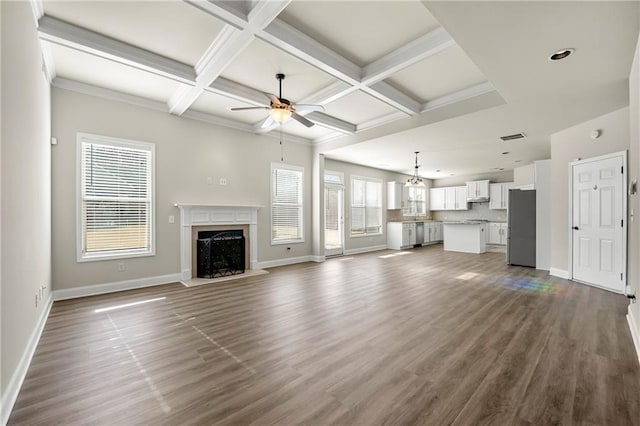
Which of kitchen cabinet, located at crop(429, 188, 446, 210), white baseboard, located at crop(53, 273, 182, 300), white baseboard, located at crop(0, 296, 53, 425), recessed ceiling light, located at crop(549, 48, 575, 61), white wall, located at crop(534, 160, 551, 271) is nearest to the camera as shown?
white baseboard, located at crop(0, 296, 53, 425)

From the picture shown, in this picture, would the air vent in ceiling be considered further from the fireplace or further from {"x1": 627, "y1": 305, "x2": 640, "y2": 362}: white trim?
the fireplace

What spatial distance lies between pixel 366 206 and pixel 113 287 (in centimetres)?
701

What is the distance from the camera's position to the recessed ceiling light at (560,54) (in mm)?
2721

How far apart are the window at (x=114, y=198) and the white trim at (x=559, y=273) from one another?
24.2 ft

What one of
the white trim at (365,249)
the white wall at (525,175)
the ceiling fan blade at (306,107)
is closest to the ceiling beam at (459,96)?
the ceiling fan blade at (306,107)

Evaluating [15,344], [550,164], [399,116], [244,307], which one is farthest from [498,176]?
[15,344]

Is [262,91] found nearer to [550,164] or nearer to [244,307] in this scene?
[244,307]

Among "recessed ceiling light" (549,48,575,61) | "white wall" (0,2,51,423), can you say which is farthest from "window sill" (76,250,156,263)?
"recessed ceiling light" (549,48,575,61)

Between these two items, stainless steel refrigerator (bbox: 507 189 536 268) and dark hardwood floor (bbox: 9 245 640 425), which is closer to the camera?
dark hardwood floor (bbox: 9 245 640 425)

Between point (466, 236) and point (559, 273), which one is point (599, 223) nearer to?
point (559, 273)

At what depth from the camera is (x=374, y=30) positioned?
300cm

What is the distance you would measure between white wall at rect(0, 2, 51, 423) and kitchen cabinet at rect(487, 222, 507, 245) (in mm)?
12132

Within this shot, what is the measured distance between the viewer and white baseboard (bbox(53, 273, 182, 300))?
4078mm

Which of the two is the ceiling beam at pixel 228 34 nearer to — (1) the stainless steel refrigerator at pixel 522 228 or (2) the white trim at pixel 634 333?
(2) the white trim at pixel 634 333
